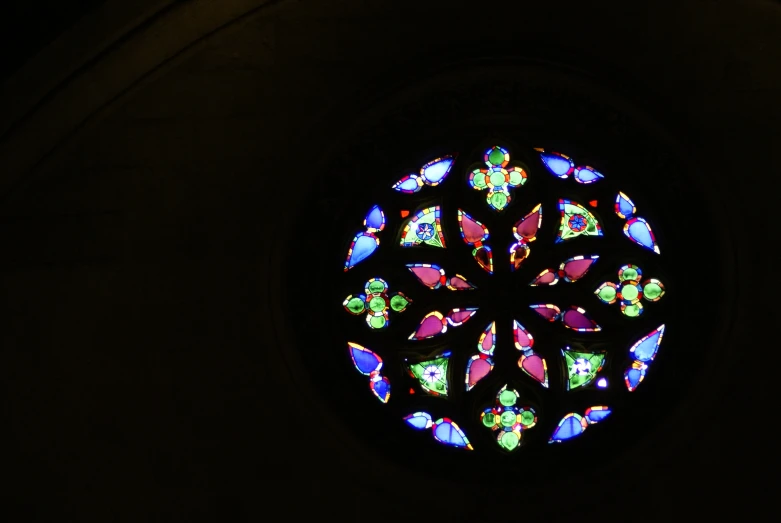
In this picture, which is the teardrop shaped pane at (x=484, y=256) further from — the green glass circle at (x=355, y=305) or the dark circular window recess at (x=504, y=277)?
the green glass circle at (x=355, y=305)

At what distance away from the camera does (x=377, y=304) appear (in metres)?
7.25

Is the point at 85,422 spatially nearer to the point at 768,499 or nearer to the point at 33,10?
the point at 33,10

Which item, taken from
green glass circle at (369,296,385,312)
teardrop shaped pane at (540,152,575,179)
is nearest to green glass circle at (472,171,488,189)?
teardrop shaped pane at (540,152,575,179)

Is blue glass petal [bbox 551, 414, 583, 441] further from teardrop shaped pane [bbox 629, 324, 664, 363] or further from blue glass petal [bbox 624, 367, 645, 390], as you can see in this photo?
teardrop shaped pane [bbox 629, 324, 664, 363]

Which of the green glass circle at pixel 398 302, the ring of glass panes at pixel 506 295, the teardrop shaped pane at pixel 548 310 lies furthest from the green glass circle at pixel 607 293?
the green glass circle at pixel 398 302

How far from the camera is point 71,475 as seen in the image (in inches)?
267

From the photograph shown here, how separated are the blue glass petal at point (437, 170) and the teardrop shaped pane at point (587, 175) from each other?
2.49 feet

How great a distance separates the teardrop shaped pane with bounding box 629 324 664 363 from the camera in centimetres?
707

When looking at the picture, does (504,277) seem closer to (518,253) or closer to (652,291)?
(518,253)

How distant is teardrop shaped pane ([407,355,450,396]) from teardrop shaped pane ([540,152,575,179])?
4.27 feet

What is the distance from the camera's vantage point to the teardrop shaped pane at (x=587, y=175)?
736 cm

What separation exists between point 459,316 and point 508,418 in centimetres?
65

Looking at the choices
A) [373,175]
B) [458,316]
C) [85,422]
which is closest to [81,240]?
[85,422]

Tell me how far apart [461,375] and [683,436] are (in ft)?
4.14
